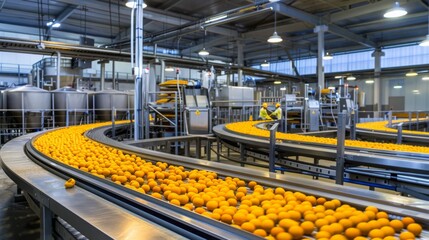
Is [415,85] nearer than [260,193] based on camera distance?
No

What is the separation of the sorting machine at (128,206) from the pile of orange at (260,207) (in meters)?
0.08

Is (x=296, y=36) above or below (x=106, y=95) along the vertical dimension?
above

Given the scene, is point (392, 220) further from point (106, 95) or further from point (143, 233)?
point (106, 95)

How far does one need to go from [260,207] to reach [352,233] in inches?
15.9

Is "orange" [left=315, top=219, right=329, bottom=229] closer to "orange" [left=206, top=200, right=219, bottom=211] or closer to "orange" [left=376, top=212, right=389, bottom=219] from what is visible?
"orange" [left=376, top=212, right=389, bottom=219]

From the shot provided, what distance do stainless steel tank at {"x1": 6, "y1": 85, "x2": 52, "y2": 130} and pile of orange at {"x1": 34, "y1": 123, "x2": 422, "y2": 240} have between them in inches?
319

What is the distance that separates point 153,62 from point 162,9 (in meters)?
1.97

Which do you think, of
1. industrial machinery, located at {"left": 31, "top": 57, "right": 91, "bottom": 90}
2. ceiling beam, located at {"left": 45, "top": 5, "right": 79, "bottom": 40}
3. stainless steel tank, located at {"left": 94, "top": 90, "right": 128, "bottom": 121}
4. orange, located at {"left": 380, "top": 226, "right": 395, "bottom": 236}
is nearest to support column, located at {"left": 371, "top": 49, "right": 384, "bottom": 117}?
stainless steel tank, located at {"left": 94, "top": 90, "right": 128, "bottom": 121}

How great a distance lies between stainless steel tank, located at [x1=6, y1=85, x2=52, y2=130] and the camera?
911cm

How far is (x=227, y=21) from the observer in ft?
31.3

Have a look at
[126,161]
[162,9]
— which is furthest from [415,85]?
[126,161]

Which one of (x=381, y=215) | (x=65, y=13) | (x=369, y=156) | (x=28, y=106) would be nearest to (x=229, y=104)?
(x=28, y=106)

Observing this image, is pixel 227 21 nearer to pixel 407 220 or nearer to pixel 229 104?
pixel 229 104

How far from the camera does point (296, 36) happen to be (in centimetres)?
1606
